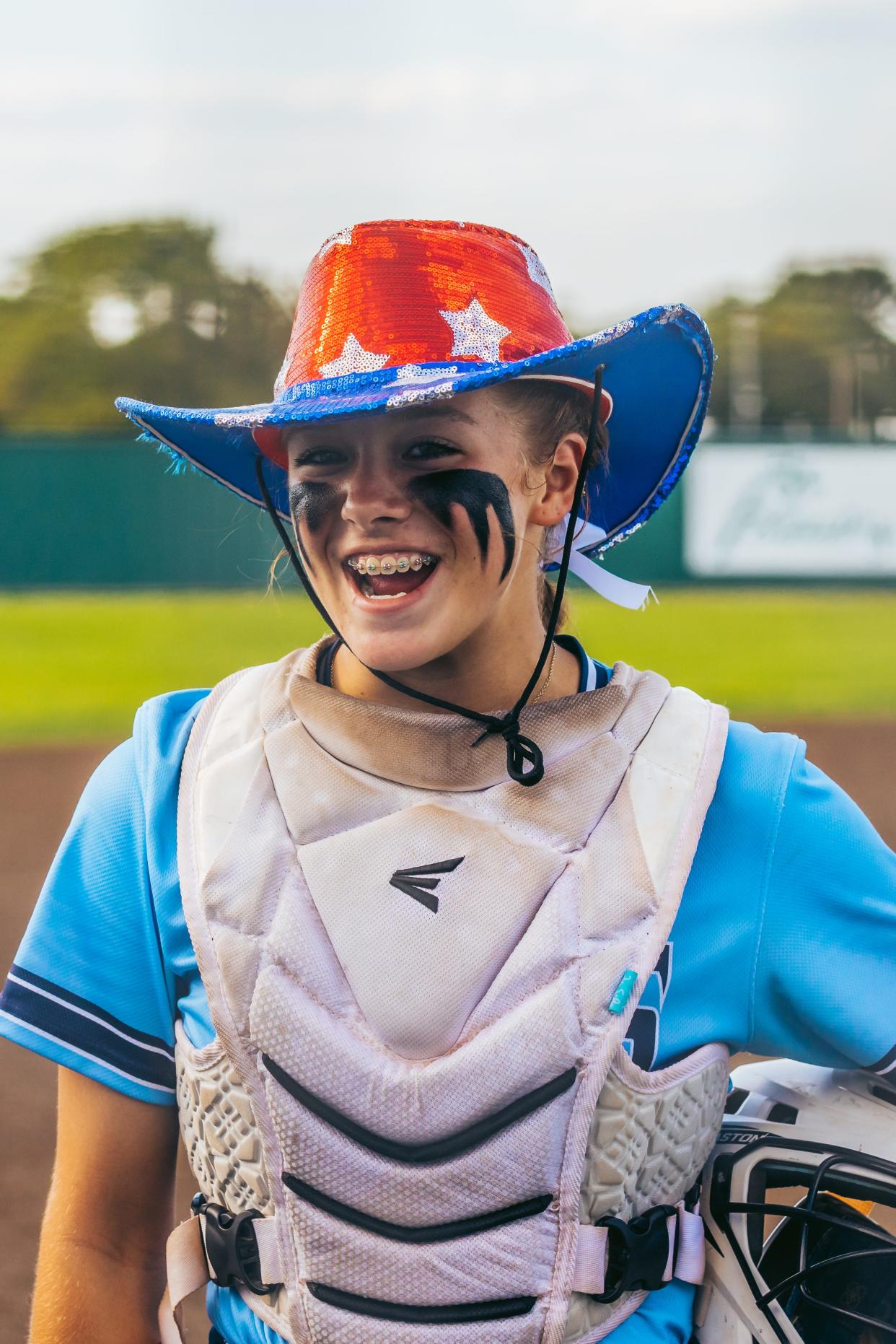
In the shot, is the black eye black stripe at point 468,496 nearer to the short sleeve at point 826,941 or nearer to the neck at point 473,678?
the neck at point 473,678

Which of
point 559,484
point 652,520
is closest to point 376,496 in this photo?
point 559,484

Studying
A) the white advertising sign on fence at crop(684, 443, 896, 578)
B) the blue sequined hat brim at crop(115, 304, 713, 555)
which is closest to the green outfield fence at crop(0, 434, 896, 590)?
the white advertising sign on fence at crop(684, 443, 896, 578)

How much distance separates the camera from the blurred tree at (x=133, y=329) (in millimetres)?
40688

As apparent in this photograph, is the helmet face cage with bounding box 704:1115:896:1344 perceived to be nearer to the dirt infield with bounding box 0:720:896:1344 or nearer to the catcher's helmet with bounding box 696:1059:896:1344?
the catcher's helmet with bounding box 696:1059:896:1344

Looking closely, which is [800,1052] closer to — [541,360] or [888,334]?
[541,360]

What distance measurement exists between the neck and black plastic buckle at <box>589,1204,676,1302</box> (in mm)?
573

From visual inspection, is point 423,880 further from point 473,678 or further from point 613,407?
point 613,407

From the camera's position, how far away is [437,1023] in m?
1.50

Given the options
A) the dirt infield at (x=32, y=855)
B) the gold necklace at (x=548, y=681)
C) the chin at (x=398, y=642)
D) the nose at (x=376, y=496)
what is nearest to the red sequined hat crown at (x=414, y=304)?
the nose at (x=376, y=496)

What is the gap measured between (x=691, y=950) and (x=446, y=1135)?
1.06 feet

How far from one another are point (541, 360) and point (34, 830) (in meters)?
6.01

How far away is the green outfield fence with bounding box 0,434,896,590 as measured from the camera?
1916 centimetres

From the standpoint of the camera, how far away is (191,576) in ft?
65.8

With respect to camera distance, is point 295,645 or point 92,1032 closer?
point 92,1032
